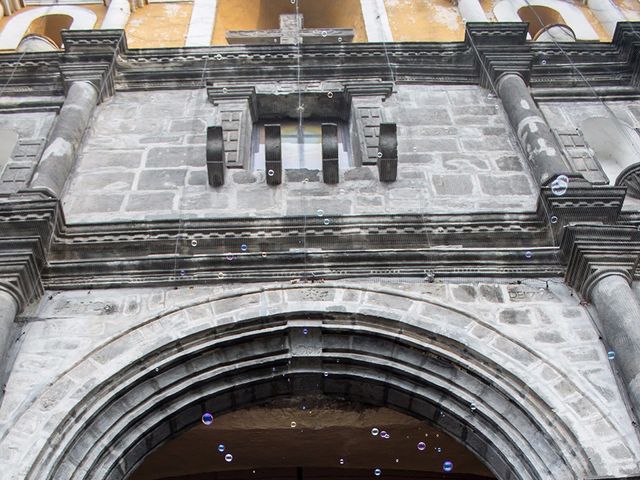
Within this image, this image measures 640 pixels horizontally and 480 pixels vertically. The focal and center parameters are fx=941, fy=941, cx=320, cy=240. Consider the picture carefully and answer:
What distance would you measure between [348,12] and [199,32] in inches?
108

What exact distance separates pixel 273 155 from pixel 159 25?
5.39 meters

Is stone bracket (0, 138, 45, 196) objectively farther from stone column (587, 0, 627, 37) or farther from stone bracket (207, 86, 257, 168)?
stone column (587, 0, 627, 37)

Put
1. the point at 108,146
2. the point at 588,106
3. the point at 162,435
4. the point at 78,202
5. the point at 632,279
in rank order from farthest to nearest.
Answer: the point at 588,106
the point at 108,146
the point at 78,202
the point at 632,279
the point at 162,435

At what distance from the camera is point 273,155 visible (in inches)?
366

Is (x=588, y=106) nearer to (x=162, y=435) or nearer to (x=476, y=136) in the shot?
(x=476, y=136)

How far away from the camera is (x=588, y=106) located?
36.4ft

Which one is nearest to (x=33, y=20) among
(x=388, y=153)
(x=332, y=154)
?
(x=332, y=154)

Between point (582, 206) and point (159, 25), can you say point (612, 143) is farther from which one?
point (159, 25)

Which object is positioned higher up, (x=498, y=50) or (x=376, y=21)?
(x=376, y=21)

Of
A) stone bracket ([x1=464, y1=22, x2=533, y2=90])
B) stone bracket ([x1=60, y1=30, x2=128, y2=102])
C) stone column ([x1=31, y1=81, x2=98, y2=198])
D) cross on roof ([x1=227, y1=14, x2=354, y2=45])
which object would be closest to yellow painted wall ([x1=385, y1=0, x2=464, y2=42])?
cross on roof ([x1=227, y1=14, x2=354, y2=45])

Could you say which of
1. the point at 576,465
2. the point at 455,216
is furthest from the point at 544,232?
the point at 576,465

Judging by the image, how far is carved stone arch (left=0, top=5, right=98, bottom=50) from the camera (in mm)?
13802

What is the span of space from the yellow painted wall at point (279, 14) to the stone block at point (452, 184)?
5.15 metres

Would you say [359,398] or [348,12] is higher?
[348,12]
